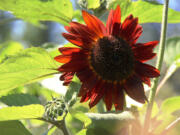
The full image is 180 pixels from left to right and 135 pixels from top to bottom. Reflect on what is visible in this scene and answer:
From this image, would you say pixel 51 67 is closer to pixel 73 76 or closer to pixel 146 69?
pixel 73 76

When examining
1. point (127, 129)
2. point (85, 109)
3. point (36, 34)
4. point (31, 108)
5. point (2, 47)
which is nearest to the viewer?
point (31, 108)

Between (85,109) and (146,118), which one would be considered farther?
(85,109)

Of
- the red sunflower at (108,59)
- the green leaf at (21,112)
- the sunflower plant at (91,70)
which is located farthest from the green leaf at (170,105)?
the green leaf at (21,112)

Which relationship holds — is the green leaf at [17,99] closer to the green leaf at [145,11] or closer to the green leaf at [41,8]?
the green leaf at [41,8]

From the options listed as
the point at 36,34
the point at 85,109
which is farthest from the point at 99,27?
the point at 36,34

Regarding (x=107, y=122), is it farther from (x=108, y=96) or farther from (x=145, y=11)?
(x=145, y=11)

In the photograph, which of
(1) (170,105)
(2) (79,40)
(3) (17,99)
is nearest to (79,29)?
(2) (79,40)

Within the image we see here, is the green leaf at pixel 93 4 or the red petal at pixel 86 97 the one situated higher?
the green leaf at pixel 93 4
